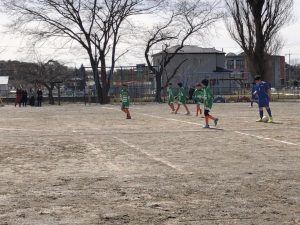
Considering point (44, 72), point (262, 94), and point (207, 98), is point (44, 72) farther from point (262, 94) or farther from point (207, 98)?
point (207, 98)

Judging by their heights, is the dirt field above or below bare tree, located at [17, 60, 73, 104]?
below

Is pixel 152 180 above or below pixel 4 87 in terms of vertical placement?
below

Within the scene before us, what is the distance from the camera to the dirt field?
19.3ft

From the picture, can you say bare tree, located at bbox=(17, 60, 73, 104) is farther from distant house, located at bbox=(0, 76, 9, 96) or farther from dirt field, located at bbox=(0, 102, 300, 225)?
dirt field, located at bbox=(0, 102, 300, 225)

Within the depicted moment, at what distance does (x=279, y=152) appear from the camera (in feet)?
36.0

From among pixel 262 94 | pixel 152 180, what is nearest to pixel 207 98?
pixel 262 94

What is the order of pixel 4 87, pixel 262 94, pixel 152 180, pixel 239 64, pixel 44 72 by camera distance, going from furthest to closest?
pixel 239 64 < pixel 4 87 < pixel 44 72 < pixel 262 94 < pixel 152 180

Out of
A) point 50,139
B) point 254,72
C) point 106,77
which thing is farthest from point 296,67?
point 50,139

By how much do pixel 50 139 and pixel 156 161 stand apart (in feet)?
17.5

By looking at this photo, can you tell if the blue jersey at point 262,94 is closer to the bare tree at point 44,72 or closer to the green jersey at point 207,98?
the green jersey at point 207,98

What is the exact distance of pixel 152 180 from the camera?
26.2ft

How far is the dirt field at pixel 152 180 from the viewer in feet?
19.3

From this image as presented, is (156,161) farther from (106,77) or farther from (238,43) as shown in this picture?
(238,43)

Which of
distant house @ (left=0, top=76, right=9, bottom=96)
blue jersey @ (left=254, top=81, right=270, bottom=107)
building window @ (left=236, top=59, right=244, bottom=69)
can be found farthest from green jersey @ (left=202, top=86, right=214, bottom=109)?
building window @ (left=236, top=59, right=244, bottom=69)
